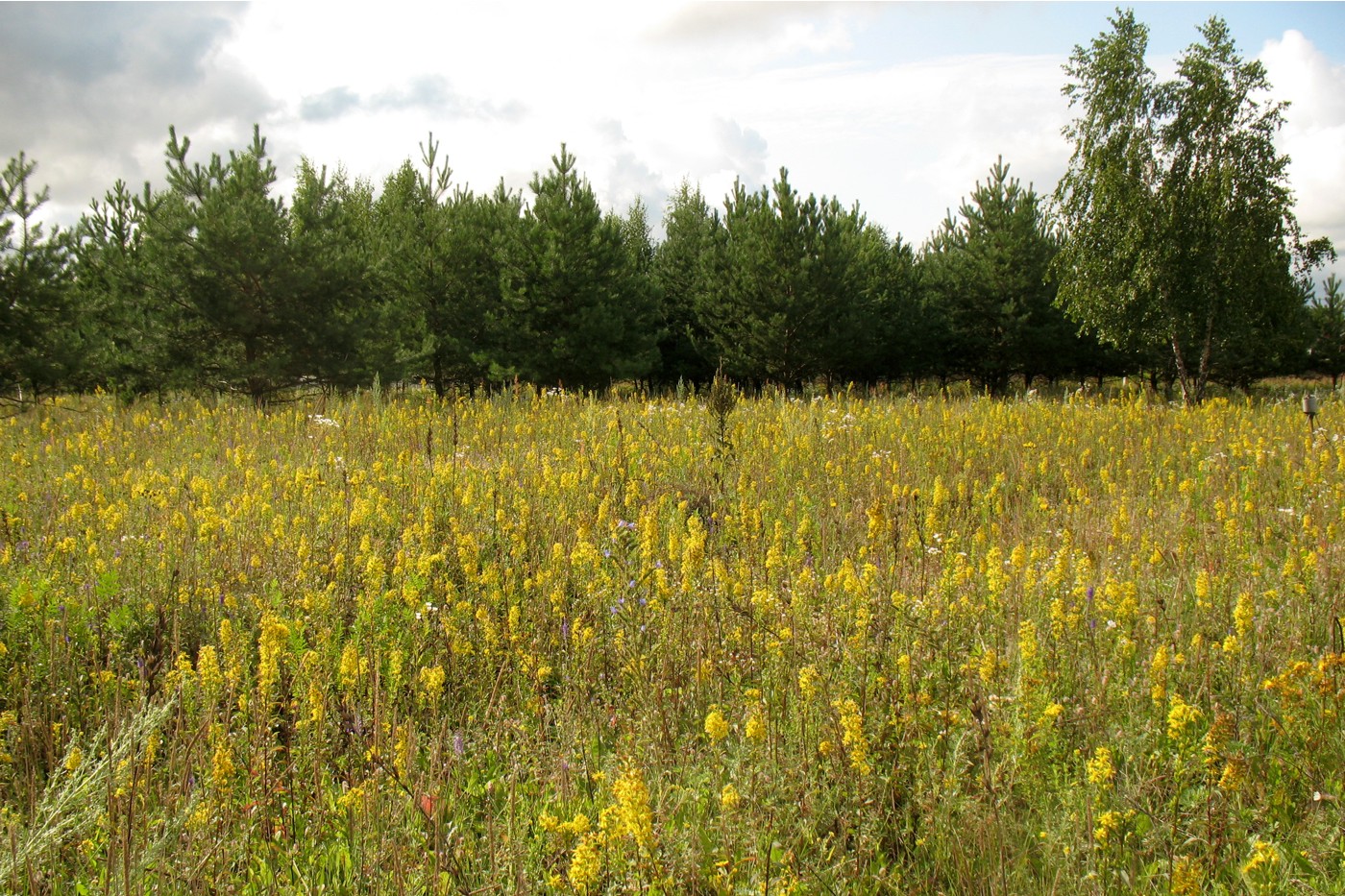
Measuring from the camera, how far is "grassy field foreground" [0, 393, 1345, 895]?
1938 millimetres

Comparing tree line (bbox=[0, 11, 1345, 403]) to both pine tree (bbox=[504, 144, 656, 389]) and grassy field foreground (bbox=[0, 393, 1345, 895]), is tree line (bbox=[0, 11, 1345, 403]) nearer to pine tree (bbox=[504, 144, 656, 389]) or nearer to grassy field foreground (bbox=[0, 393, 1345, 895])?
pine tree (bbox=[504, 144, 656, 389])

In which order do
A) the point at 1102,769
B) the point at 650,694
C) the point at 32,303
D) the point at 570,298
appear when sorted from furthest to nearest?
the point at 570,298, the point at 32,303, the point at 650,694, the point at 1102,769

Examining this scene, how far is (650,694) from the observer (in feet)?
8.87

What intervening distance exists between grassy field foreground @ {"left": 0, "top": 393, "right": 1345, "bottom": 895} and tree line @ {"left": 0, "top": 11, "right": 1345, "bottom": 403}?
31.0ft

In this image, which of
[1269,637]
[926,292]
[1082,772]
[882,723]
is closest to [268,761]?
[882,723]

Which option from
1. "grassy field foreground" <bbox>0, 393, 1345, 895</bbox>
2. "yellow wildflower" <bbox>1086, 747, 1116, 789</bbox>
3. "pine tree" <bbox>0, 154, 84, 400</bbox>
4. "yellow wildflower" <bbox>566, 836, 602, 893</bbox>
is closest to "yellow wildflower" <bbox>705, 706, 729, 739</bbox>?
"grassy field foreground" <bbox>0, 393, 1345, 895</bbox>

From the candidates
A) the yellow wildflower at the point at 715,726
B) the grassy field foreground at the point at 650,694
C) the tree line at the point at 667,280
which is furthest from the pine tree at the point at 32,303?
the yellow wildflower at the point at 715,726

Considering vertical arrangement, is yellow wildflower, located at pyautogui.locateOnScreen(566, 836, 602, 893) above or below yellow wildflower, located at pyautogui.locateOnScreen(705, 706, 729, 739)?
below

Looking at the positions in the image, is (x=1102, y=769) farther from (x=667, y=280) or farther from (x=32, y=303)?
(x=667, y=280)

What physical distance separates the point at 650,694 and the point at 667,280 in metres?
24.7

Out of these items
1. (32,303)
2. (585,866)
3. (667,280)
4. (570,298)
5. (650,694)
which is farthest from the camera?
(667,280)

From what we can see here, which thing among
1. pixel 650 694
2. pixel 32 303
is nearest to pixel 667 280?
pixel 32 303

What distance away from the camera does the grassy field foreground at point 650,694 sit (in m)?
1.94

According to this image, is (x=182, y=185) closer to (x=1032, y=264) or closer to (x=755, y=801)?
(x=755, y=801)
